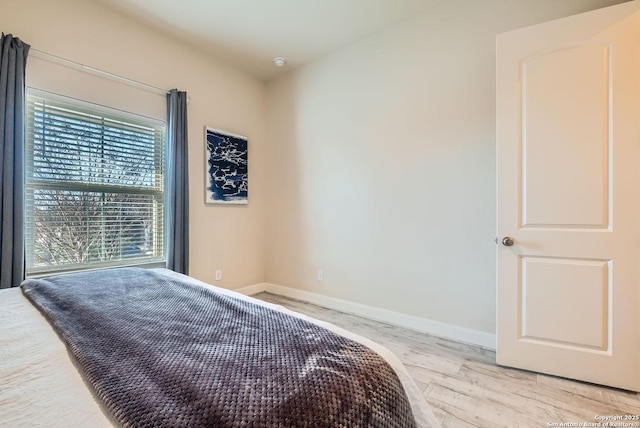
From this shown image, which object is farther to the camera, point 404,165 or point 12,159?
point 404,165

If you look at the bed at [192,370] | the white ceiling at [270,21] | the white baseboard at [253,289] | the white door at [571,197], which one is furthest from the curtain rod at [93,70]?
the white door at [571,197]

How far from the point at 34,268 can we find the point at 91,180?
0.74m

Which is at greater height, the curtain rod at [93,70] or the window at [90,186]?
the curtain rod at [93,70]

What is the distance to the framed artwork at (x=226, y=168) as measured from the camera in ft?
10.2

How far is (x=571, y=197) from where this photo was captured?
1759 mm

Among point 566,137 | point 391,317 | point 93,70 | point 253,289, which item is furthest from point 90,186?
point 566,137

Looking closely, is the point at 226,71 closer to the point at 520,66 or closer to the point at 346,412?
the point at 520,66

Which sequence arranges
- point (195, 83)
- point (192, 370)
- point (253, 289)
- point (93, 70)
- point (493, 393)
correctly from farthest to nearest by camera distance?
point (253, 289)
point (195, 83)
point (93, 70)
point (493, 393)
point (192, 370)

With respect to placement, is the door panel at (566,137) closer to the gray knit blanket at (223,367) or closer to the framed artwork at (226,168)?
the gray knit blanket at (223,367)

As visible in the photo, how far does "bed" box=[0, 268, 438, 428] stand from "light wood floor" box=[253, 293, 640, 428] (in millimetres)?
881

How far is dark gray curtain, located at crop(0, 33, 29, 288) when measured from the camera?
1.82 m

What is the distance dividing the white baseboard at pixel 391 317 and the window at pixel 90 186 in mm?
1407

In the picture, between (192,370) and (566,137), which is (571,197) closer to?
(566,137)

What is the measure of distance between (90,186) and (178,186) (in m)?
0.65
